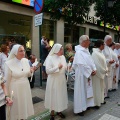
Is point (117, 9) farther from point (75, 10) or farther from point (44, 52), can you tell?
point (44, 52)

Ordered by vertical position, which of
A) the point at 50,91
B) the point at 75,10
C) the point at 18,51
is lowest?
the point at 50,91

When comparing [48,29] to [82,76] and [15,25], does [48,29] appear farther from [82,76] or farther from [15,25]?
[82,76]

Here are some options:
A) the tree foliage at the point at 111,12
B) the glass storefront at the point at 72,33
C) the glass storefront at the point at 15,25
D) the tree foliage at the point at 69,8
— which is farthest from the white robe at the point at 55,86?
the glass storefront at the point at 72,33

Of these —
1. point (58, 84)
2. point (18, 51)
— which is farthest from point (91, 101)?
point (18, 51)

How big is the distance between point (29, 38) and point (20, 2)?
213 cm

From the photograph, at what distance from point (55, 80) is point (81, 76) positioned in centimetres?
74

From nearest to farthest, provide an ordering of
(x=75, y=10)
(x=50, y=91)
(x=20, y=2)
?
(x=50, y=91), (x=75, y=10), (x=20, y=2)

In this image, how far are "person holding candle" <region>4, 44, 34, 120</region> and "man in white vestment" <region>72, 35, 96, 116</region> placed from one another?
4.98 ft

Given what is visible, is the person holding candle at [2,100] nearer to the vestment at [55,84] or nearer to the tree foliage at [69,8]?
the vestment at [55,84]

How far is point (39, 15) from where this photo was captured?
278 inches

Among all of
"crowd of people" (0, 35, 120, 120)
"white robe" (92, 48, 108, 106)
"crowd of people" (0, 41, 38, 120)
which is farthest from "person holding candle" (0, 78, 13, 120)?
Answer: "white robe" (92, 48, 108, 106)

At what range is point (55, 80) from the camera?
4832mm

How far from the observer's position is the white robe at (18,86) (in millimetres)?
3922

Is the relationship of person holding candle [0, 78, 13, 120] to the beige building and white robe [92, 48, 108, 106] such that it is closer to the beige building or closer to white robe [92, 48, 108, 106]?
white robe [92, 48, 108, 106]
